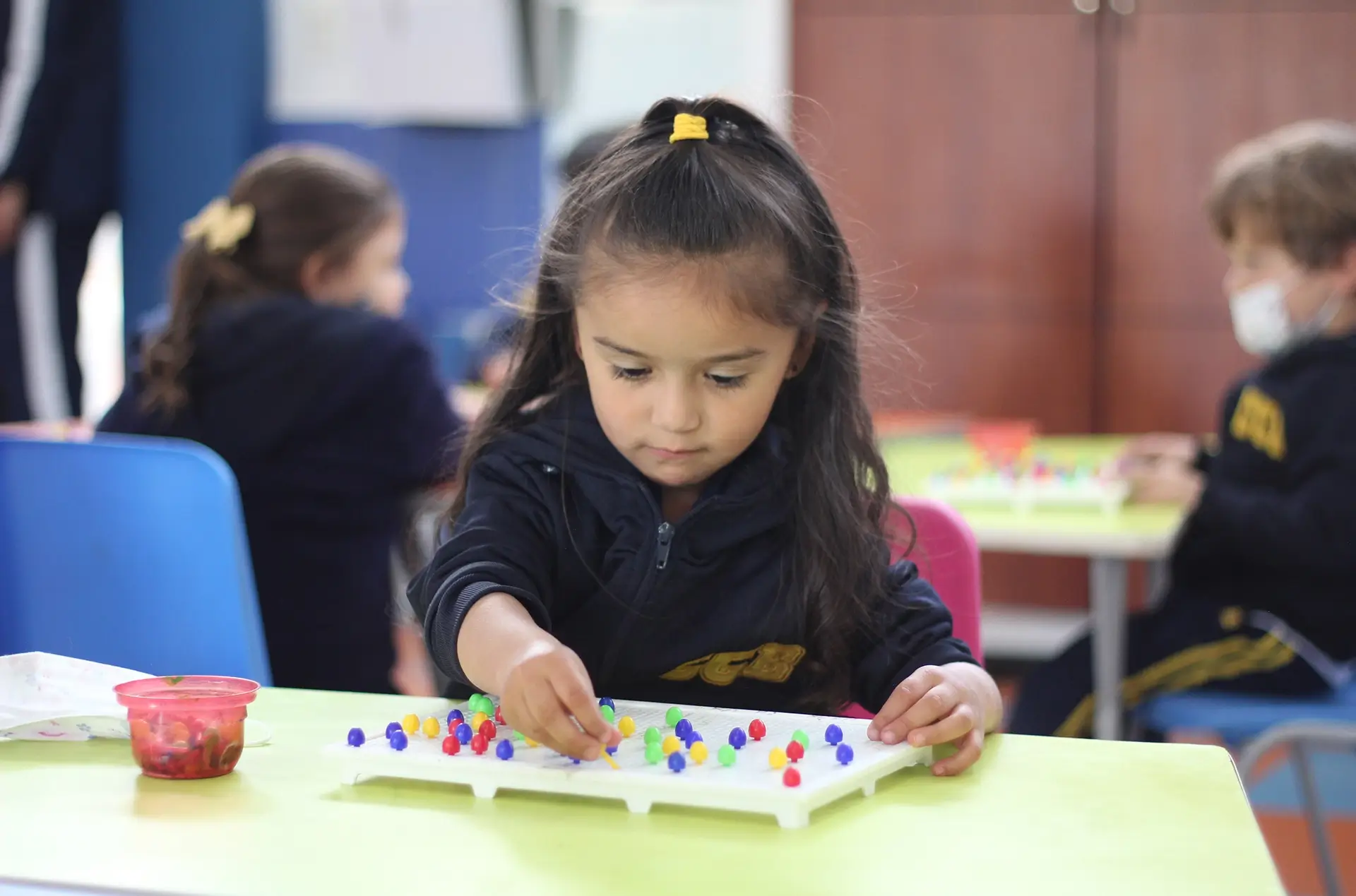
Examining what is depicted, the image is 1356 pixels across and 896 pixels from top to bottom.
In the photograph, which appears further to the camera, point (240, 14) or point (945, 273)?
point (240, 14)

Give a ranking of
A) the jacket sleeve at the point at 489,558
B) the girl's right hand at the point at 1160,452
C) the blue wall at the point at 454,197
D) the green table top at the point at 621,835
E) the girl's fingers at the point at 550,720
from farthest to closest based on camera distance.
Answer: the blue wall at the point at 454,197 < the girl's right hand at the point at 1160,452 < the jacket sleeve at the point at 489,558 < the girl's fingers at the point at 550,720 < the green table top at the point at 621,835

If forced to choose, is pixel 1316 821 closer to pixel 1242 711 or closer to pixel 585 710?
pixel 1242 711

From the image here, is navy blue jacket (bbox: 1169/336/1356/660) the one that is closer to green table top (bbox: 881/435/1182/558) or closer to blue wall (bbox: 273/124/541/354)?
green table top (bbox: 881/435/1182/558)

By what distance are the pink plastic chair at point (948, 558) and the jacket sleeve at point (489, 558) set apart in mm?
316

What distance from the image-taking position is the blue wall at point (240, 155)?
482 cm

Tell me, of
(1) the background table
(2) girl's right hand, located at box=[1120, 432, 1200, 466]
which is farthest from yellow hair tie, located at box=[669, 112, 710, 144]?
(2) girl's right hand, located at box=[1120, 432, 1200, 466]

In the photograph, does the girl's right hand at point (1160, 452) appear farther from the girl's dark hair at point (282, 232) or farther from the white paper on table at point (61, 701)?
the white paper on table at point (61, 701)

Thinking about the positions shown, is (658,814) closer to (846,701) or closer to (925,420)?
(846,701)

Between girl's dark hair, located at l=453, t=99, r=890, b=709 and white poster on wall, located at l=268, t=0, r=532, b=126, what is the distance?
343 cm

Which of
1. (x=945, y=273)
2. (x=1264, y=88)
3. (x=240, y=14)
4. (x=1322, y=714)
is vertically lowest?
(x=1322, y=714)

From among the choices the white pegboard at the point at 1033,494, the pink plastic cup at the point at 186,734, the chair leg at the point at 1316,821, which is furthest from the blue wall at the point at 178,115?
the pink plastic cup at the point at 186,734

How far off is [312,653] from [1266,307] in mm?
1528

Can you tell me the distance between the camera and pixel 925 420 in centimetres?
348

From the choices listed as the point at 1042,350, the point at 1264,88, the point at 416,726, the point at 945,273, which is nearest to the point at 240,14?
the point at 945,273
